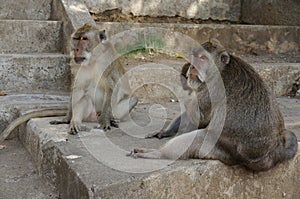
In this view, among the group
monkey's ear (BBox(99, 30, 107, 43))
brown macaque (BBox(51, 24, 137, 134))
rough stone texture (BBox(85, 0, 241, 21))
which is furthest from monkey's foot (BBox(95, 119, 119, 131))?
rough stone texture (BBox(85, 0, 241, 21))

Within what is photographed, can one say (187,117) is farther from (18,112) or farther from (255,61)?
(255,61)

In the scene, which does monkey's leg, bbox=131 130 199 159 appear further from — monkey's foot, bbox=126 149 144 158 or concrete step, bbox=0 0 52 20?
concrete step, bbox=0 0 52 20

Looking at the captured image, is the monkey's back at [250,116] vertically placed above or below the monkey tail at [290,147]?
above

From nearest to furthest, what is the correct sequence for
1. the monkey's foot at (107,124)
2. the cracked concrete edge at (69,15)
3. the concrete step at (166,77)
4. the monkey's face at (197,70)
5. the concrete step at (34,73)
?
the monkey's face at (197,70)
the monkey's foot at (107,124)
the concrete step at (34,73)
the concrete step at (166,77)
the cracked concrete edge at (69,15)

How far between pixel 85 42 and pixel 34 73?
131cm

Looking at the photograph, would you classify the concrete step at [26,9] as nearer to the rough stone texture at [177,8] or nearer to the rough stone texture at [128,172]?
the rough stone texture at [177,8]

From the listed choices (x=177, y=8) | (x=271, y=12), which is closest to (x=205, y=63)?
(x=177, y=8)

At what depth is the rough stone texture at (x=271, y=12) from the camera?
21.4 feet

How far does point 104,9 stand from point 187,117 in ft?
10.8

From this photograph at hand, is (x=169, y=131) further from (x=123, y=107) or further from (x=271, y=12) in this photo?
(x=271, y=12)

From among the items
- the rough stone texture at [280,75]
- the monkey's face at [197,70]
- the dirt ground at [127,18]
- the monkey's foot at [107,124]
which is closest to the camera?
the monkey's face at [197,70]

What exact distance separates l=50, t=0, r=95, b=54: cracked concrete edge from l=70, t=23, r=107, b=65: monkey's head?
4.02ft

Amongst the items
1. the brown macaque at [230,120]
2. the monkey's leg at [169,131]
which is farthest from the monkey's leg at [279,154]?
the monkey's leg at [169,131]

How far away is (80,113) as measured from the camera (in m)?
3.63
